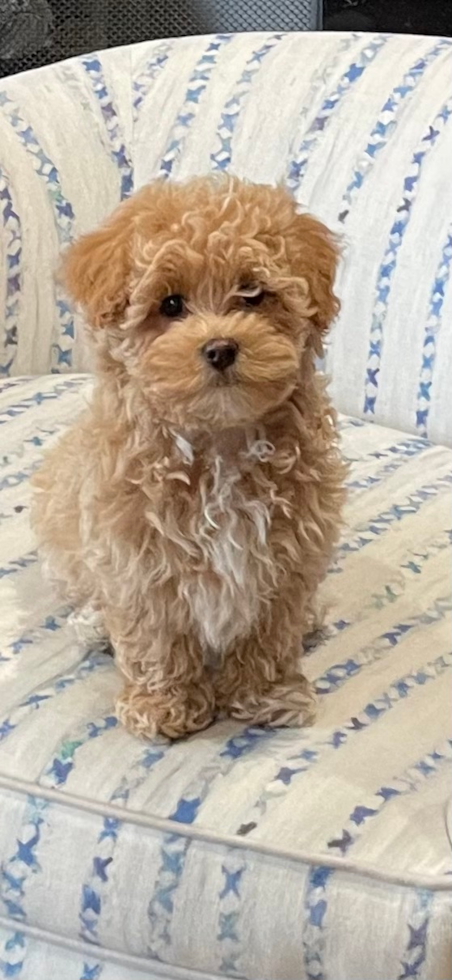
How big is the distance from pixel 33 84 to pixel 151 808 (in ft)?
3.93

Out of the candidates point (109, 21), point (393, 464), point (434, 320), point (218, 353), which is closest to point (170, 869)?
point (218, 353)

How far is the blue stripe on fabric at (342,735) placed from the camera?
107 centimetres

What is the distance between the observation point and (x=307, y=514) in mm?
1165

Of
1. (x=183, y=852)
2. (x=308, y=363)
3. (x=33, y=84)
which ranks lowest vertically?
(x=183, y=852)

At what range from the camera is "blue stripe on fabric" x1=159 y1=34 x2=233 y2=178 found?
72.5 inches

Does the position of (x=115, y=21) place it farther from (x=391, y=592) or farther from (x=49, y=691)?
(x=49, y=691)

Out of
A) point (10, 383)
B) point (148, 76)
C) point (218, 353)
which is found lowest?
point (10, 383)

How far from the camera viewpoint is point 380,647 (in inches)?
50.9

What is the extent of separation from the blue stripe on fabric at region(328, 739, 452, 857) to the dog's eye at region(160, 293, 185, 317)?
17.0 inches

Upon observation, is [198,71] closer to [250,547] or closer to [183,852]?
[250,547]

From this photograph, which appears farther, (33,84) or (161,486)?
(33,84)

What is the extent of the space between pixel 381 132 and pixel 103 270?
79cm

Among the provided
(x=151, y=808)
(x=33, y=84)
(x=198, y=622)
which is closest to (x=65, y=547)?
(x=198, y=622)

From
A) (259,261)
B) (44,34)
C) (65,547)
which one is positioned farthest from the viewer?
(44,34)
